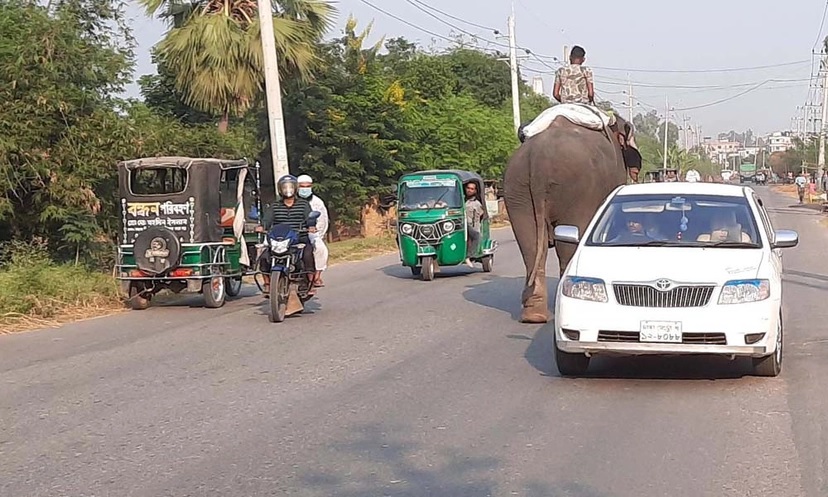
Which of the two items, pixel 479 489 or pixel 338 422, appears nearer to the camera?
pixel 479 489

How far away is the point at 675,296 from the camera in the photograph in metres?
8.96

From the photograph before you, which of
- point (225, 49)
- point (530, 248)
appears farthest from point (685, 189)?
point (225, 49)

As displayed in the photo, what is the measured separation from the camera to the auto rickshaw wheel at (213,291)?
→ 15867 mm

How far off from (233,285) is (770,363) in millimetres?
9905

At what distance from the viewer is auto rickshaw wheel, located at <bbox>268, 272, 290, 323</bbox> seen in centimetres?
1387

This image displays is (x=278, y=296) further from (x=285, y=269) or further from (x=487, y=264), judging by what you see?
(x=487, y=264)

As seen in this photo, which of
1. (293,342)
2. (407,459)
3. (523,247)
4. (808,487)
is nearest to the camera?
(808,487)

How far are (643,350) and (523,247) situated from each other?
4.80 meters

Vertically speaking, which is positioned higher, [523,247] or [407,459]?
[523,247]

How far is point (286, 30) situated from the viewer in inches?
1070

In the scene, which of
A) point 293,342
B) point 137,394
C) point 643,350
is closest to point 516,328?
point 293,342

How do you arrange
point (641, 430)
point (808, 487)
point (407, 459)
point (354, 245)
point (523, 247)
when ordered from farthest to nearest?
point (354, 245) < point (523, 247) < point (641, 430) < point (407, 459) < point (808, 487)


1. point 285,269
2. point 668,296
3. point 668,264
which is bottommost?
point 285,269

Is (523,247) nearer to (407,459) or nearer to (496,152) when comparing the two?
(407,459)
